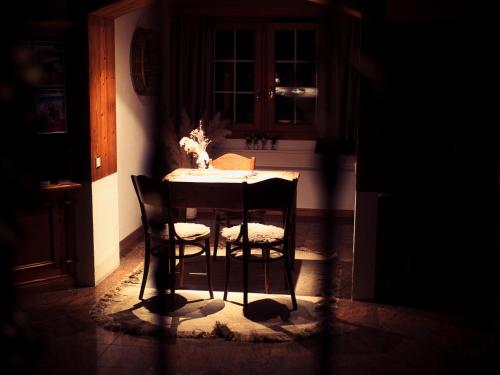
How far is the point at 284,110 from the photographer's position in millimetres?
7582

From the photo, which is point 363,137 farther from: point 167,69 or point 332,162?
point 167,69

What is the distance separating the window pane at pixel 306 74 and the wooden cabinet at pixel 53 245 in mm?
3625

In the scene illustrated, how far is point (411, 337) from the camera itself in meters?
3.96

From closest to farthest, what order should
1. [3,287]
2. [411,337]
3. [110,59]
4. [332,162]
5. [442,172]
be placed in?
[3,287], [411,337], [442,172], [110,59], [332,162]

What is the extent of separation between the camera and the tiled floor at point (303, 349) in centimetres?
350

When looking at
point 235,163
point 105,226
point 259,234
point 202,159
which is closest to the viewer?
point 259,234

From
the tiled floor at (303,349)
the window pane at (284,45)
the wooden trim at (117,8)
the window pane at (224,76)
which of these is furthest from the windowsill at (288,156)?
the tiled floor at (303,349)

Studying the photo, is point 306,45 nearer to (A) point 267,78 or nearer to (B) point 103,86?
(A) point 267,78

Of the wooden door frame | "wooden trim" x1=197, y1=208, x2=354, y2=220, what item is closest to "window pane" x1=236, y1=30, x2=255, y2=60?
"wooden trim" x1=197, y1=208, x2=354, y2=220

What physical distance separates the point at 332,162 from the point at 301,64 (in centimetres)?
126

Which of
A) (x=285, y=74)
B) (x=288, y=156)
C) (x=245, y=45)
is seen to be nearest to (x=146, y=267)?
(x=288, y=156)

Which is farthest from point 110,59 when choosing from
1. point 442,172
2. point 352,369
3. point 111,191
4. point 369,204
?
point 352,369

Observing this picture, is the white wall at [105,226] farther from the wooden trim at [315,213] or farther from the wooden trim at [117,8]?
the wooden trim at [315,213]

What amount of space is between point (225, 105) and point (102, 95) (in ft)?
9.73
